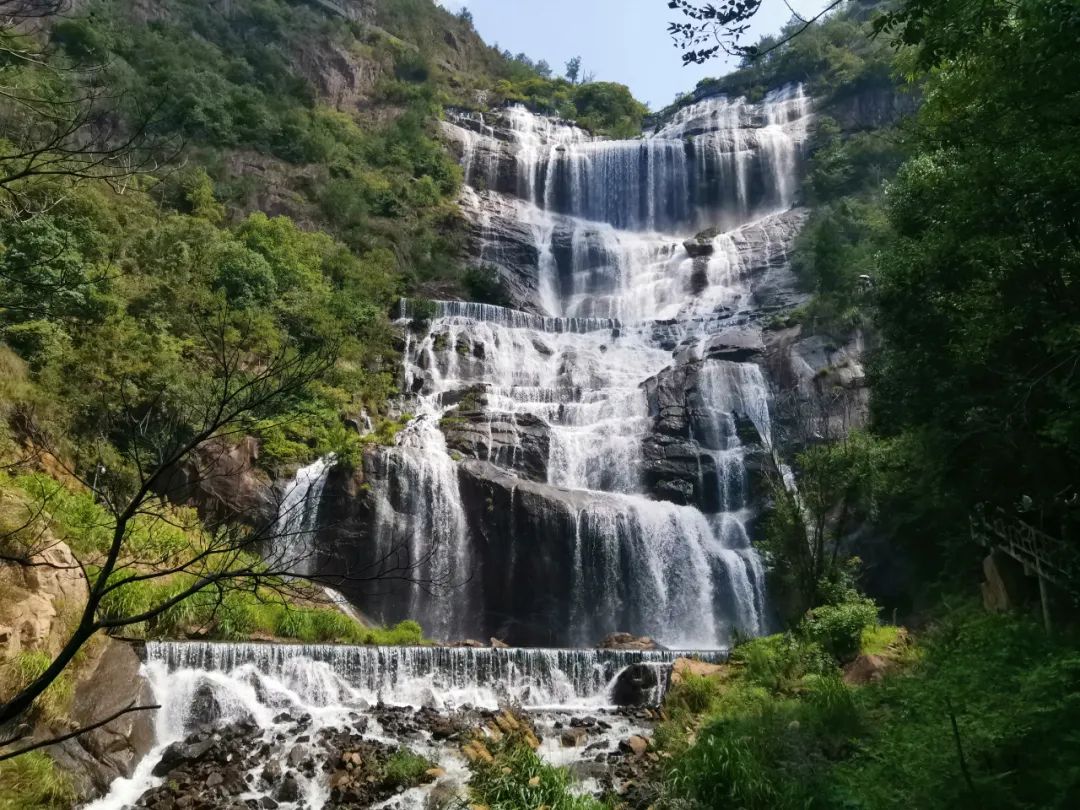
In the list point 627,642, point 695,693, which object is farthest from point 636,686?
point 627,642

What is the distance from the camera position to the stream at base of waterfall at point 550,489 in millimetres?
10609

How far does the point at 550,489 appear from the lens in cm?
2070

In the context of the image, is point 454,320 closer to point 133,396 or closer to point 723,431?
point 723,431

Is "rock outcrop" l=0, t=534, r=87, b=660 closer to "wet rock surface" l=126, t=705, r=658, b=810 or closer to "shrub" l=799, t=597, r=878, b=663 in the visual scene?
"wet rock surface" l=126, t=705, r=658, b=810

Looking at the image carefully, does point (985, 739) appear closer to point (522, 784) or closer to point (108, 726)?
point (522, 784)

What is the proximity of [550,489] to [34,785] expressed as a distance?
1431cm

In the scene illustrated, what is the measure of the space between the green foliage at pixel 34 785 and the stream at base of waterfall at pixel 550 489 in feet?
2.21

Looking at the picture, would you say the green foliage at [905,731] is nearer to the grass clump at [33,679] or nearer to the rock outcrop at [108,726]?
the rock outcrop at [108,726]

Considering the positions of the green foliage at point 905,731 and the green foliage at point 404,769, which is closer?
the green foliage at point 905,731

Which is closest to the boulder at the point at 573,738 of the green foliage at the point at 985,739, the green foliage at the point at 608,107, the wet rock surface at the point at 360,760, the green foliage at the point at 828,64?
the wet rock surface at the point at 360,760

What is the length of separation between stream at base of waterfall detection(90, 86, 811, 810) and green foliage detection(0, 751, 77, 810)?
673mm

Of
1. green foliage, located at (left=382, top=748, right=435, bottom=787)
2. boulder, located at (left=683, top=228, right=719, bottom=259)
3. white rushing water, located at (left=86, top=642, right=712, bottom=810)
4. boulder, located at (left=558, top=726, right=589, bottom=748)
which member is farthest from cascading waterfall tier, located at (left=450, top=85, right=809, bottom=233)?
green foliage, located at (left=382, top=748, right=435, bottom=787)

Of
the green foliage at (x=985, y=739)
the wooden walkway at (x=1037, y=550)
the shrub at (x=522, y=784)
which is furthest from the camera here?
the wooden walkway at (x=1037, y=550)

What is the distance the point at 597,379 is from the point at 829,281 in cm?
943
